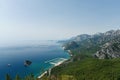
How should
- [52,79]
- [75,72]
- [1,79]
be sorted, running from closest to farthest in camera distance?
1. [52,79]
2. [1,79]
3. [75,72]

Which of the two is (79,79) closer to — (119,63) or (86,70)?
(86,70)

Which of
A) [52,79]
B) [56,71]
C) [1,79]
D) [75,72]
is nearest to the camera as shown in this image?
[52,79]

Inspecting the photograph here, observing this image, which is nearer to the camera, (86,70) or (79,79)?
(79,79)

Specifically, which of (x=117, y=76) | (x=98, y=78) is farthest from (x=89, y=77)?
(x=117, y=76)

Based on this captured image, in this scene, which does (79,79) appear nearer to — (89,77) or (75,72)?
(89,77)

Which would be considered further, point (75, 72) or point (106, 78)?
point (75, 72)

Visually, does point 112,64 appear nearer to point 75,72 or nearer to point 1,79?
point 75,72

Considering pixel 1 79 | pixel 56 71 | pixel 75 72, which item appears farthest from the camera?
pixel 56 71

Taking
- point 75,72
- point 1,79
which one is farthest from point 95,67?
point 1,79

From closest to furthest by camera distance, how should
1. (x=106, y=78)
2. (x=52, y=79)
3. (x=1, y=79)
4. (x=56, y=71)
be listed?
(x=52, y=79) → (x=106, y=78) → (x=1, y=79) → (x=56, y=71)
